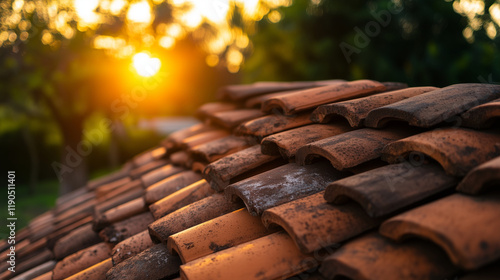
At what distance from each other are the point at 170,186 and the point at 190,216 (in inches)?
25.8

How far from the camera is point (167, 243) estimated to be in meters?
1.64

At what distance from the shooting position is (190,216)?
1.82 meters

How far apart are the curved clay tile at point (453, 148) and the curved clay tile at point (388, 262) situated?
305 millimetres

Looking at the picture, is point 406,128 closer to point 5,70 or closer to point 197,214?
point 197,214

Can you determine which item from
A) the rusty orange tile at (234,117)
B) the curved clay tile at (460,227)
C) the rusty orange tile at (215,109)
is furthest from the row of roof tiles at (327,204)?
the rusty orange tile at (215,109)

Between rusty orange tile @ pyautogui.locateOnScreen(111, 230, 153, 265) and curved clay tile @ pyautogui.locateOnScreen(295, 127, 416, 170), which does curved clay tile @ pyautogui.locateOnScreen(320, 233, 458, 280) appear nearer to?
curved clay tile @ pyautogui.locateOnScreen(295, 127, 416, 170)

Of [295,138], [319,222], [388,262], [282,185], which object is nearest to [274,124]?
[295,138]

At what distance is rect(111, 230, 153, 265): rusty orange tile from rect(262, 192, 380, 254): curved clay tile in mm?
786

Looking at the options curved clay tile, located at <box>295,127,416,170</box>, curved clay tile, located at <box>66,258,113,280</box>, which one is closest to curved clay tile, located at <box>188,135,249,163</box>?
curved clay tile, located at <box>295,127,416,170</box>

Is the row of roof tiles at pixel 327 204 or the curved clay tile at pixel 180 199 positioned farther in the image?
the curved clay tile at pixel 180 199

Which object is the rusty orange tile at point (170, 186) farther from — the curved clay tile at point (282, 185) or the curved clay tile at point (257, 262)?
the curved clay tile at point (257, 262)

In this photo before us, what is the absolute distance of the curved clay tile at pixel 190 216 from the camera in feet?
5.72

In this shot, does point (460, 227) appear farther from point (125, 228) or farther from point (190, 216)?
point (125, 228)

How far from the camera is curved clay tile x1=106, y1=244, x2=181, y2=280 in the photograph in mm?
1561
